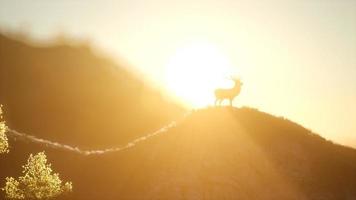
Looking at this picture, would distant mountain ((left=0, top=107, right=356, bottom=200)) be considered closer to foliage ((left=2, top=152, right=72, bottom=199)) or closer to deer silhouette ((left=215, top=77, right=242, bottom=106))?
deer silhouette ((left=215, top=77, right=242, bottom=106))

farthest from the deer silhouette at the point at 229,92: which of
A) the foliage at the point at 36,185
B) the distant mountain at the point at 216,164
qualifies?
the foliage at the point at 36,185

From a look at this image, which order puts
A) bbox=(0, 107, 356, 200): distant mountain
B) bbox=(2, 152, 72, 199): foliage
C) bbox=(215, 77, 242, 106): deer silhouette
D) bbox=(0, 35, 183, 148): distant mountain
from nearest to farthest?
bbox=(2, 152, 72, 199): foliage, bbox=(0, 107, 356, 200): distant mountain, bbox=(215, 77, 242, 106): deer silhouette, bbox=(0, 35, 183, 148): distant mountain

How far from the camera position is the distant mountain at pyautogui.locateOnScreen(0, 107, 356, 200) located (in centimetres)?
5562

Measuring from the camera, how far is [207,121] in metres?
64.9

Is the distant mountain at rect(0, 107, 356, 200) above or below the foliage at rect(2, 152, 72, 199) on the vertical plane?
above

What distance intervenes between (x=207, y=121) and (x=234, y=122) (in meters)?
3.95

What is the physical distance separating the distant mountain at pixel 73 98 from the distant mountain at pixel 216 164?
63.9 m

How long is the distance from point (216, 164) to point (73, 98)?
10231 centimetres

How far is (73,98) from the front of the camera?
15125cm

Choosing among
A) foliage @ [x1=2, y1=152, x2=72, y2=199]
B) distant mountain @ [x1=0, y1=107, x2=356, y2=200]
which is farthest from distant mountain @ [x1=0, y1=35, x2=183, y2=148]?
foliage @ [x1=2, y1=152, x2=72, y2=199]

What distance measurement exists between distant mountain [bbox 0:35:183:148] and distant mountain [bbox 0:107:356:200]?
6386 cm

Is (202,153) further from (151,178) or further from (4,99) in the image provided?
(4,99)

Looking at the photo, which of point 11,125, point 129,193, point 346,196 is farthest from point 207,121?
point 11,125

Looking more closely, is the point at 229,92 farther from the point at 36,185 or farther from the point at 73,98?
the point at 73,98
